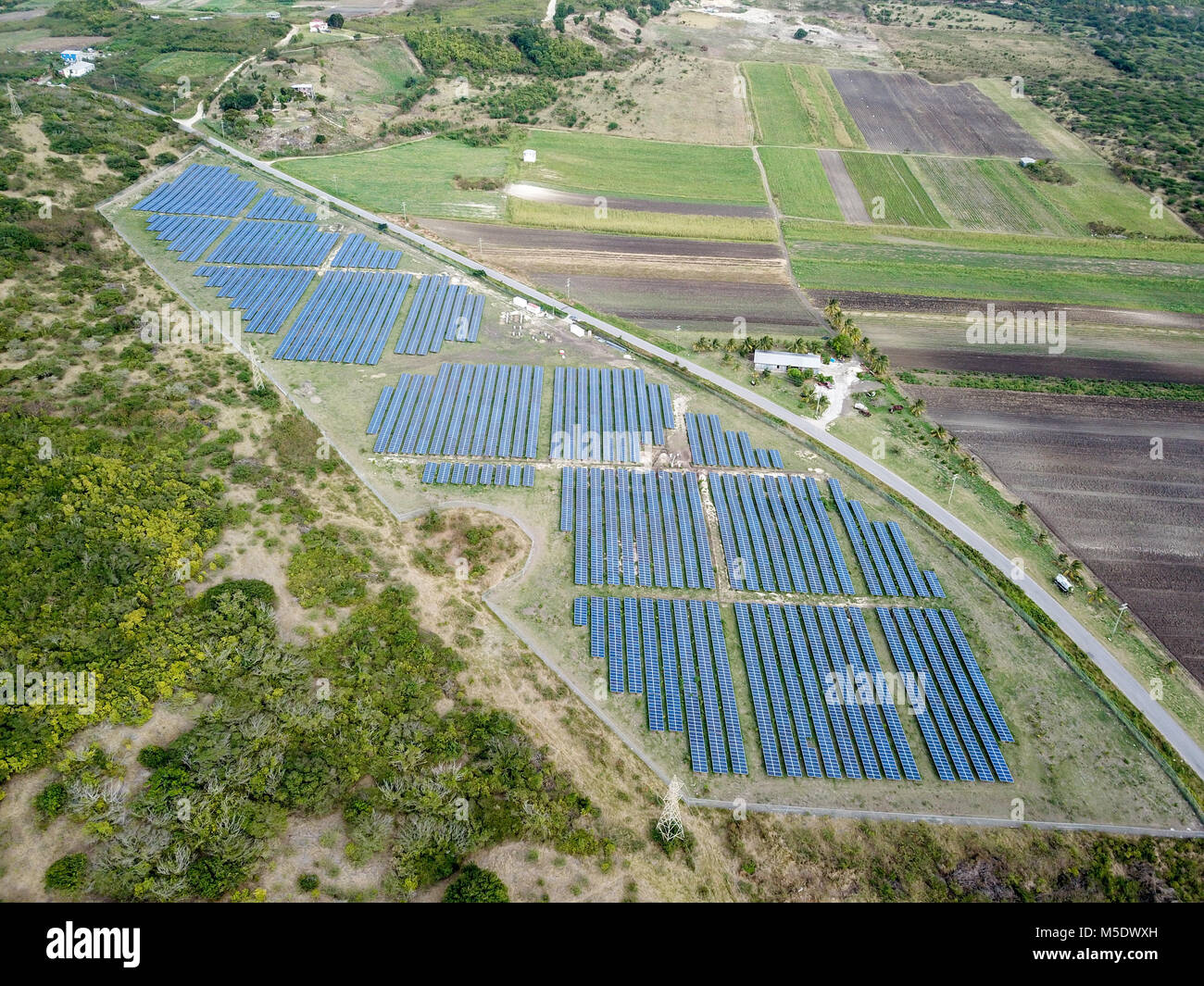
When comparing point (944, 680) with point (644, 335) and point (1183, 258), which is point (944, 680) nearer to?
point (644, 335)

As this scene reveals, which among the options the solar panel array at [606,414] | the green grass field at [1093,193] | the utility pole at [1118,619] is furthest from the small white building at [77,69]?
the utility pole at [1118,619]

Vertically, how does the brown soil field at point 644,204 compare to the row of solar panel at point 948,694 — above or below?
above

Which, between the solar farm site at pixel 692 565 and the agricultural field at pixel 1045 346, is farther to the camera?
the agricultural field at pixel 1045 346

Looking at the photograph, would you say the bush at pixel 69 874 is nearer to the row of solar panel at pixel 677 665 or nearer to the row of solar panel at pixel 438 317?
the row of solar panel at pixel 677 665

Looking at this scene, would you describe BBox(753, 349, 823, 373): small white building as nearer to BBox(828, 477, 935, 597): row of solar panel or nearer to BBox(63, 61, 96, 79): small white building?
BBox(828, 477, 935, 597): row of solar panel

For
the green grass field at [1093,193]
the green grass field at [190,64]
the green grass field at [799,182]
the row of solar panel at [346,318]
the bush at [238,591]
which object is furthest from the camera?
the green grass field at [190,64]

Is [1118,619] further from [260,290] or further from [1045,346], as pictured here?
[260,290]

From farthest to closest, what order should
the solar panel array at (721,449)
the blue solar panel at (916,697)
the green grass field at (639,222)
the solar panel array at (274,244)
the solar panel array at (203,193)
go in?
the green grass field at (639,222), the solar panel array at (203,193), the solar panel array at (274,244), the solar panel array at (721,449), the blue solar panel at (916,697)
